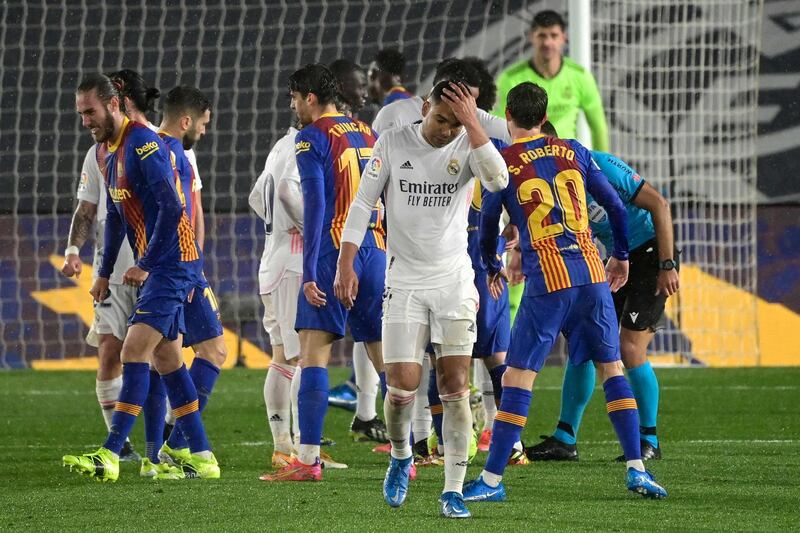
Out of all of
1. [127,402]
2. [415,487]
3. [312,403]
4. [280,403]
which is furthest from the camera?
[280,403]

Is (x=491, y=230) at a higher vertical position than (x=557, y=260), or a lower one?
higher

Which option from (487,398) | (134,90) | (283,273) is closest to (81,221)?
(134,90)

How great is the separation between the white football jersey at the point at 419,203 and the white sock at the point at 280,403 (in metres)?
1.97

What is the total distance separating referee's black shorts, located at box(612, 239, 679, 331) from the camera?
698 centimetres

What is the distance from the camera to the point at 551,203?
5.51 m

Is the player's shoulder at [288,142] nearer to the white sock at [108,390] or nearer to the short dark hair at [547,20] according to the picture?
the white sock at [108,390]

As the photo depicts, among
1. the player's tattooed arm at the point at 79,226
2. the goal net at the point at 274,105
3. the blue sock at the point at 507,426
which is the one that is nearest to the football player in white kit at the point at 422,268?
the blue sock at the point at 507,426

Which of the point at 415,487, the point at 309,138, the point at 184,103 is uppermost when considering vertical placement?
the point at 184,103

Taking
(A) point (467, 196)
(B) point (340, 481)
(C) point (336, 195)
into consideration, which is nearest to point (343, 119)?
A: (C) point (336, 195)

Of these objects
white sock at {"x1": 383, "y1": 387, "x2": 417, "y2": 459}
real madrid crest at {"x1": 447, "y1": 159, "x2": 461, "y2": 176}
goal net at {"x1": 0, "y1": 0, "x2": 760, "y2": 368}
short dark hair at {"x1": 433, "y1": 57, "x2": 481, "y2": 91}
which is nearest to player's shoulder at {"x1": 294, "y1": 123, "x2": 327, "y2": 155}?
short dark hair at {"x1": 433, "y1": 57, "x2": 481, "y2": 91}

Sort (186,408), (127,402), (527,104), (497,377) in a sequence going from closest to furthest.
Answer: (527,104) < (127,402) < (186,408) < (497,377)

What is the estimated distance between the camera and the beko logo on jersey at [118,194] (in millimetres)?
6098

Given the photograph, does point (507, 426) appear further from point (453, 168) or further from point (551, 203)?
point (453, 168)

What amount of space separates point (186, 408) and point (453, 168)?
1988mm
